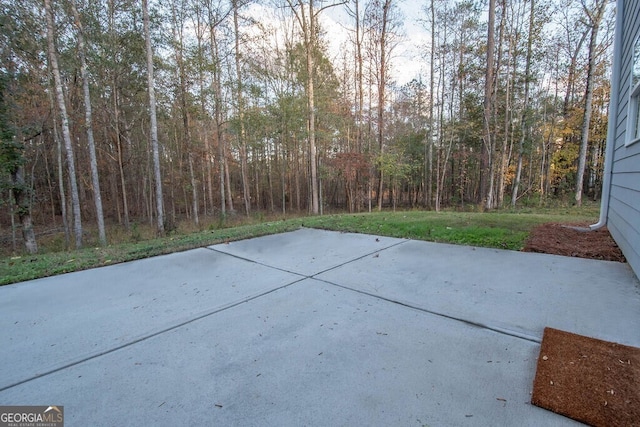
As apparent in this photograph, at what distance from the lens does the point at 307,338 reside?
5.89 ft

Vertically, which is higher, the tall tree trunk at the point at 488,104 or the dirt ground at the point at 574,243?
the tall tree trunk at the point at 488,104

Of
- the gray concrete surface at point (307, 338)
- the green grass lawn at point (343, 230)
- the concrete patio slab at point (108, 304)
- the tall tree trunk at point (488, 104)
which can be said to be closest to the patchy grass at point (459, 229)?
the green grass lawn at point (343, 230)

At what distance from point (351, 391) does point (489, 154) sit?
10.6 meters

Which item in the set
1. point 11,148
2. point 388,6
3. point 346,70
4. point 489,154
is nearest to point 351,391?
point 11,148

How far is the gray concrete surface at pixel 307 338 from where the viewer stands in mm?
1249

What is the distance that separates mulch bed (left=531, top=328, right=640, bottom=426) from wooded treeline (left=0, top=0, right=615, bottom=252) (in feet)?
27.4

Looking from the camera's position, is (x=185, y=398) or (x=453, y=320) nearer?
(x=185, y=398)

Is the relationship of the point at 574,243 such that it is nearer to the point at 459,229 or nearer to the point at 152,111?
the point at 459,229

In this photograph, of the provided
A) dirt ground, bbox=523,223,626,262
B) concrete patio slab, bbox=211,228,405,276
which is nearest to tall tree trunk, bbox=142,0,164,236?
concrete patio slab, bbox=211,228,405,276

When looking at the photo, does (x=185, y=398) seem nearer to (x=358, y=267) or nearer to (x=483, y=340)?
(x=483, y=340)

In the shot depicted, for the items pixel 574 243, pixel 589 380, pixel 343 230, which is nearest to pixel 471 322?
pixel 589 380

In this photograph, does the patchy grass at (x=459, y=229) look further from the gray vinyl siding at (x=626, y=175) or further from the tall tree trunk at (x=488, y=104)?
the tall tree trunk at (x=488, y=104)

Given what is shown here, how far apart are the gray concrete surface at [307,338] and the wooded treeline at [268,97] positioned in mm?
6012

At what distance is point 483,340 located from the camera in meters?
1.68
